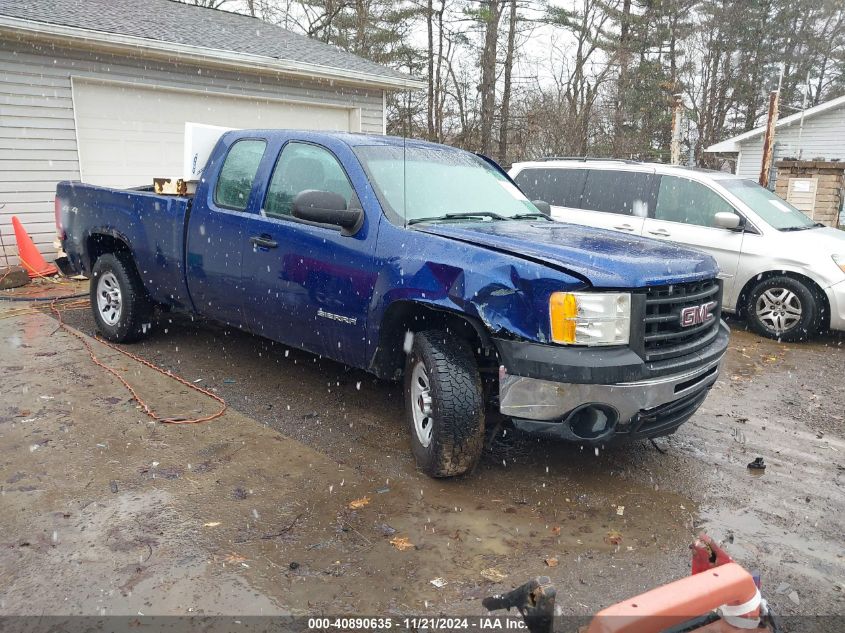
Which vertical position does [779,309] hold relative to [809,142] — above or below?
below

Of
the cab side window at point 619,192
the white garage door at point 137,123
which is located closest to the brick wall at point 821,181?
the cab side window at point 619,192

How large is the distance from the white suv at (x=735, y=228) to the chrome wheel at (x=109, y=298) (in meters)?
5.07

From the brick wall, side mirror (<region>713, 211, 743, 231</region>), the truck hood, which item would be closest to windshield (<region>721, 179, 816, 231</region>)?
side mirror (<region>713, 211, 743, 231</region>)

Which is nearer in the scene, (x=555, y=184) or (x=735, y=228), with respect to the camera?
(x=735, y=228)

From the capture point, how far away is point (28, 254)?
8961 millimetres

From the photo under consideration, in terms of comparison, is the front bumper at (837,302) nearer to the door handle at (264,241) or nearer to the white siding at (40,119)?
the door handle at (264,241)

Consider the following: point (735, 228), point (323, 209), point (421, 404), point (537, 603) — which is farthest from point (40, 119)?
point (537, 603)

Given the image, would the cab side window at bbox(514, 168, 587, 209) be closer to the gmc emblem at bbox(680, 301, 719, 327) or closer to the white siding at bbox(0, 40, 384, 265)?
the gmc emblem at bbox(680, 301, 719, 327)

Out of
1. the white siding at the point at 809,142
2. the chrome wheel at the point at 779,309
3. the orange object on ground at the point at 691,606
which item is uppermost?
the white siding at the point at 809,142

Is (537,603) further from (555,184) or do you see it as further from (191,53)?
(191,53)

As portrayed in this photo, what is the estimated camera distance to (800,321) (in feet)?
22.0

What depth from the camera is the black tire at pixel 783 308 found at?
262 inches

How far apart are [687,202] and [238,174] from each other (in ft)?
16.9

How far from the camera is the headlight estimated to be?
3.04 m
